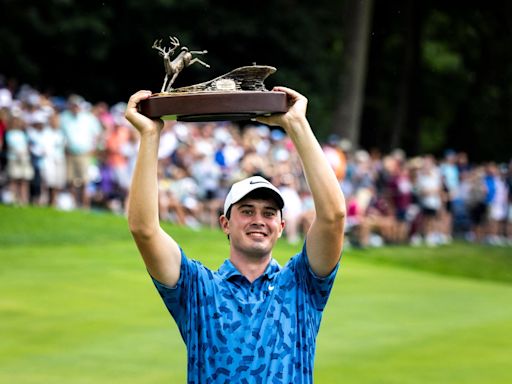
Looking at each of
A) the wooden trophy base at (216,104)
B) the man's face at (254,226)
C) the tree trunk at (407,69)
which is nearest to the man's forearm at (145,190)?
the wooden trophy base at (216,104)

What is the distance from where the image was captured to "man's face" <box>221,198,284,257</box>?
4.73 meters

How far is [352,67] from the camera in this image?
30703mm

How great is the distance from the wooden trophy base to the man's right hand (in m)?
0.03

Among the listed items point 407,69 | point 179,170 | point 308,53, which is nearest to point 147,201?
point 179,170

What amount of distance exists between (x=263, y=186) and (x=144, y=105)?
611mm

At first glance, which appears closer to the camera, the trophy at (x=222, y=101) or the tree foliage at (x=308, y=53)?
the trophy at (x=222, y=101)

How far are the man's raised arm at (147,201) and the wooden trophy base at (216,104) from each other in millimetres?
65

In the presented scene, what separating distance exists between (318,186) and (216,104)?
21.5 inches

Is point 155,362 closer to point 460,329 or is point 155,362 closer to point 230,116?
point 460,329

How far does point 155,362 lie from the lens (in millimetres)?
11148

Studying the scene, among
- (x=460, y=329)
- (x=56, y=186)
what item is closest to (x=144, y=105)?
(x=460, y=329)

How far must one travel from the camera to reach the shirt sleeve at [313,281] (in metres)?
4.75

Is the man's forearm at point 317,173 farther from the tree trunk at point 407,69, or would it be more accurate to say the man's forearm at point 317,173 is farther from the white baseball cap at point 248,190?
the tree trunk at point 407,69

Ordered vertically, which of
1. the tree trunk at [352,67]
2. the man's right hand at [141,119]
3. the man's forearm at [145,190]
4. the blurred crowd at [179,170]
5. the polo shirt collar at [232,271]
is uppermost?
the tree trunk at [352,67]
